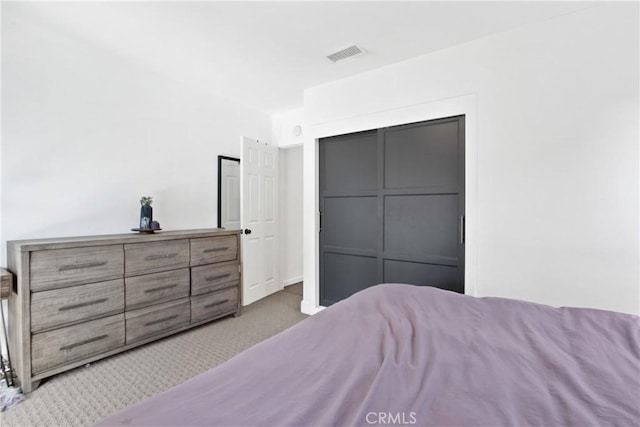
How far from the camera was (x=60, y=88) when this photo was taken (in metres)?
2.54

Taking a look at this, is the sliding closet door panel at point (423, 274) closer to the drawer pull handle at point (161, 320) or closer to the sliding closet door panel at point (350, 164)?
the sliding closet door panel at point (350, 164)

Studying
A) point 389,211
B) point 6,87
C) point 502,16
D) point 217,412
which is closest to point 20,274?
point 6,87

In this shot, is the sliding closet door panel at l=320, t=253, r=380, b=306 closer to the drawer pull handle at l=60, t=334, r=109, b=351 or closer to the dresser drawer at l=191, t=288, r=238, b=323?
the dresser drawer at l=191, t=288, r=238, b=323

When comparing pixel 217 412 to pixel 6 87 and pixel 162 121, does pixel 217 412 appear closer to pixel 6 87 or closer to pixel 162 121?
pixel 6 87

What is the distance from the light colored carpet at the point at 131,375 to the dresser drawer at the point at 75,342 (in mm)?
137

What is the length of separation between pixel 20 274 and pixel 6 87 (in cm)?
141

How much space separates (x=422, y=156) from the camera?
9.42 ft

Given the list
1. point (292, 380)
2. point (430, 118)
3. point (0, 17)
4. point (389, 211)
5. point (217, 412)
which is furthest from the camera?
point (389, 211)

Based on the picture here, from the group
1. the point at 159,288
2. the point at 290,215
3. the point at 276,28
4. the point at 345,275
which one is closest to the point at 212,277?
the point at 159,288

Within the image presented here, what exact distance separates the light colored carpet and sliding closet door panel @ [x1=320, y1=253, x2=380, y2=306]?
0.55 m

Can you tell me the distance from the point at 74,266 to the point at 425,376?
8.10 ft

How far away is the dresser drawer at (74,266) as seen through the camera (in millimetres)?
2064

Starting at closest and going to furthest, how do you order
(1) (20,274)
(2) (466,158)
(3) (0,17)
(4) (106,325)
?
(1) (20,274)
(3) (0,17)
(4) (106,325)
(2) (466,158)

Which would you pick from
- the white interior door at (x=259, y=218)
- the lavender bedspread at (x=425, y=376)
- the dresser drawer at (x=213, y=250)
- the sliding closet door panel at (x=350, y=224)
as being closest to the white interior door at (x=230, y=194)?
the white interior door at (x=259, y=218)
